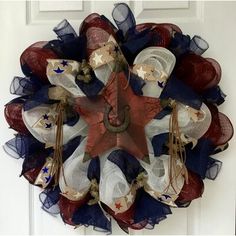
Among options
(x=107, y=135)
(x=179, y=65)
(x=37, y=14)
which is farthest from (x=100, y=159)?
(x=37, y=14)

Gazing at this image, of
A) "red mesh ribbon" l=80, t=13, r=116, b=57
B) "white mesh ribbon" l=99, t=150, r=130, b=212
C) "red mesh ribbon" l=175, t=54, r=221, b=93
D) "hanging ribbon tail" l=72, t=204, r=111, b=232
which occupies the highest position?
"red mesh ribbon" l=80, t=13, r=116, b=57

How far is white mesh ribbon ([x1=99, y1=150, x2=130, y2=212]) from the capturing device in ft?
2.75

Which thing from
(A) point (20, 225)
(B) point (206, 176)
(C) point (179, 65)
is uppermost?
(C) point (179, 65)

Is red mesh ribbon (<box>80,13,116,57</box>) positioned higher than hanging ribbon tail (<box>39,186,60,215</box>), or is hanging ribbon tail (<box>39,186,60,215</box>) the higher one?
red mesh ribbon (<box>80,13,116,57</box>)

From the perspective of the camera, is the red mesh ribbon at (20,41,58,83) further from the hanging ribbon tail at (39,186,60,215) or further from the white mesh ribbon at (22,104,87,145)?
the hanging ribbon tail at (39,186,60,215)

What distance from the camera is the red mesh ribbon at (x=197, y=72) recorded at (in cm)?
85

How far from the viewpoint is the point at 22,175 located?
0.91 meters

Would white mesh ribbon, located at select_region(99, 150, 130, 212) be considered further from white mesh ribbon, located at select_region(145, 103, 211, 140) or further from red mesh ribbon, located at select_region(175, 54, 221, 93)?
red mesh ribbon, located at select_region(175, 54, 221, 93)

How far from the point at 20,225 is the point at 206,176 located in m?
0.48

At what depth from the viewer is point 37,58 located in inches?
34.1

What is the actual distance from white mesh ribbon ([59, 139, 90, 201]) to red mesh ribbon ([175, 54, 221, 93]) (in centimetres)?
26

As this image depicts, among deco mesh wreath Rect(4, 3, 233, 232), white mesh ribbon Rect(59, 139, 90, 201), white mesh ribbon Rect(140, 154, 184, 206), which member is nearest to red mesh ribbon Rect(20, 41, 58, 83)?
deco mesh wreath Rect(4, 3, 233, 232)

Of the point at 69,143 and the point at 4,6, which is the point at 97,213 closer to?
the point at 69,143

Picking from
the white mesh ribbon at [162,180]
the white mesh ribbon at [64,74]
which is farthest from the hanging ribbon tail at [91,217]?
the white mesh ribbon at [64,74]
